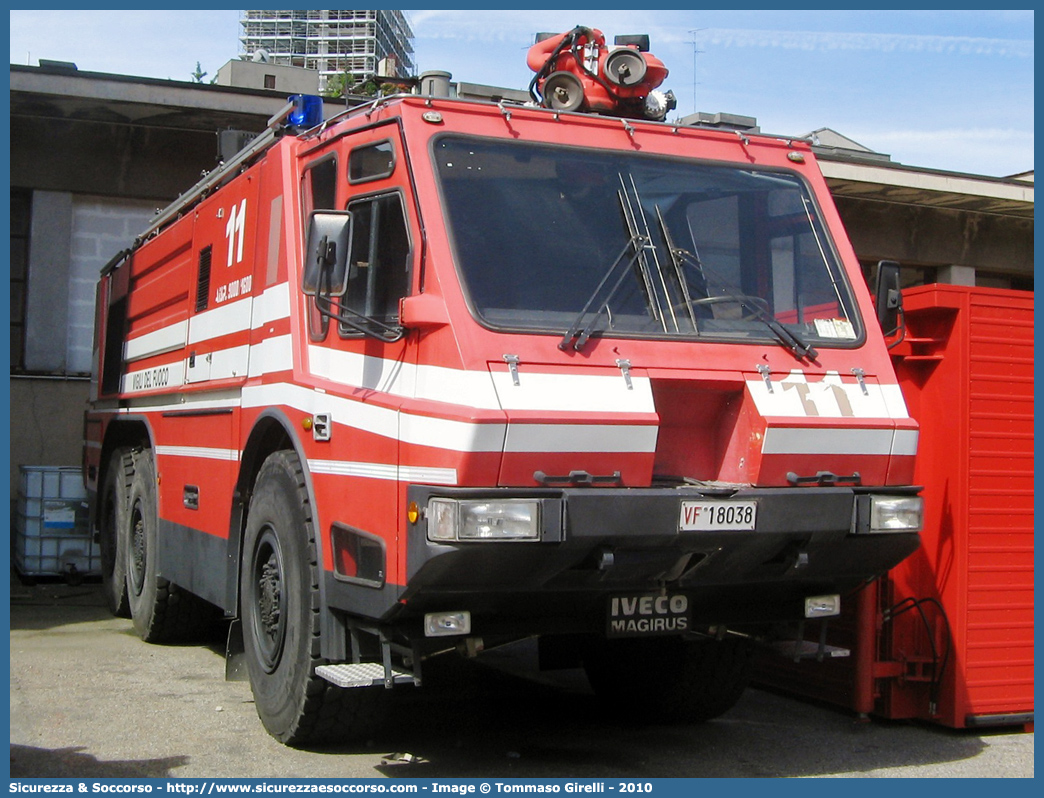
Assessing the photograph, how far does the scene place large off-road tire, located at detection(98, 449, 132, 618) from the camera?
9.79 meters

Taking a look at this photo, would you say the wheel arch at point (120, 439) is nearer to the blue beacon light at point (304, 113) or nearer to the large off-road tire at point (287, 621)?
the large off-road tire at point (287, 621)

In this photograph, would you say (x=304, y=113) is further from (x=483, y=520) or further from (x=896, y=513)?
(x=896, y=513)

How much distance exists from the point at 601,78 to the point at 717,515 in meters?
2.39

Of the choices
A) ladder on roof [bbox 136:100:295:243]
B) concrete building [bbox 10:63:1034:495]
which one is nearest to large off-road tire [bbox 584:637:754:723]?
ladder on roof [bbox 136:100:295:243]

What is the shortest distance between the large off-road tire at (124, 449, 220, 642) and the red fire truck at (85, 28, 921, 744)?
8.12ft

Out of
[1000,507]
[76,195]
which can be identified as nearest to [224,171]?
[1000,507]

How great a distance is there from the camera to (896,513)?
5.43 m

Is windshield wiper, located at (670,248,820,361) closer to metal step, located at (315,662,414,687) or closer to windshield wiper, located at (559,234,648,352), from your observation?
windshield wiper, located at (559,234,648,352)

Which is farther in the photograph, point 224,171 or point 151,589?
point 151,589

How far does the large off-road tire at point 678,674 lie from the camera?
6.77 m

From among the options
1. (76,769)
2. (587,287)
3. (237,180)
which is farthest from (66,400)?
(587,287)

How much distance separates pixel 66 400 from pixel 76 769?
25.8 feet

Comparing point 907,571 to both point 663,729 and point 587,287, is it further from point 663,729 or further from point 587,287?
point 587,287

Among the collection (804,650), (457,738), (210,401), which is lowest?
(457,738)
